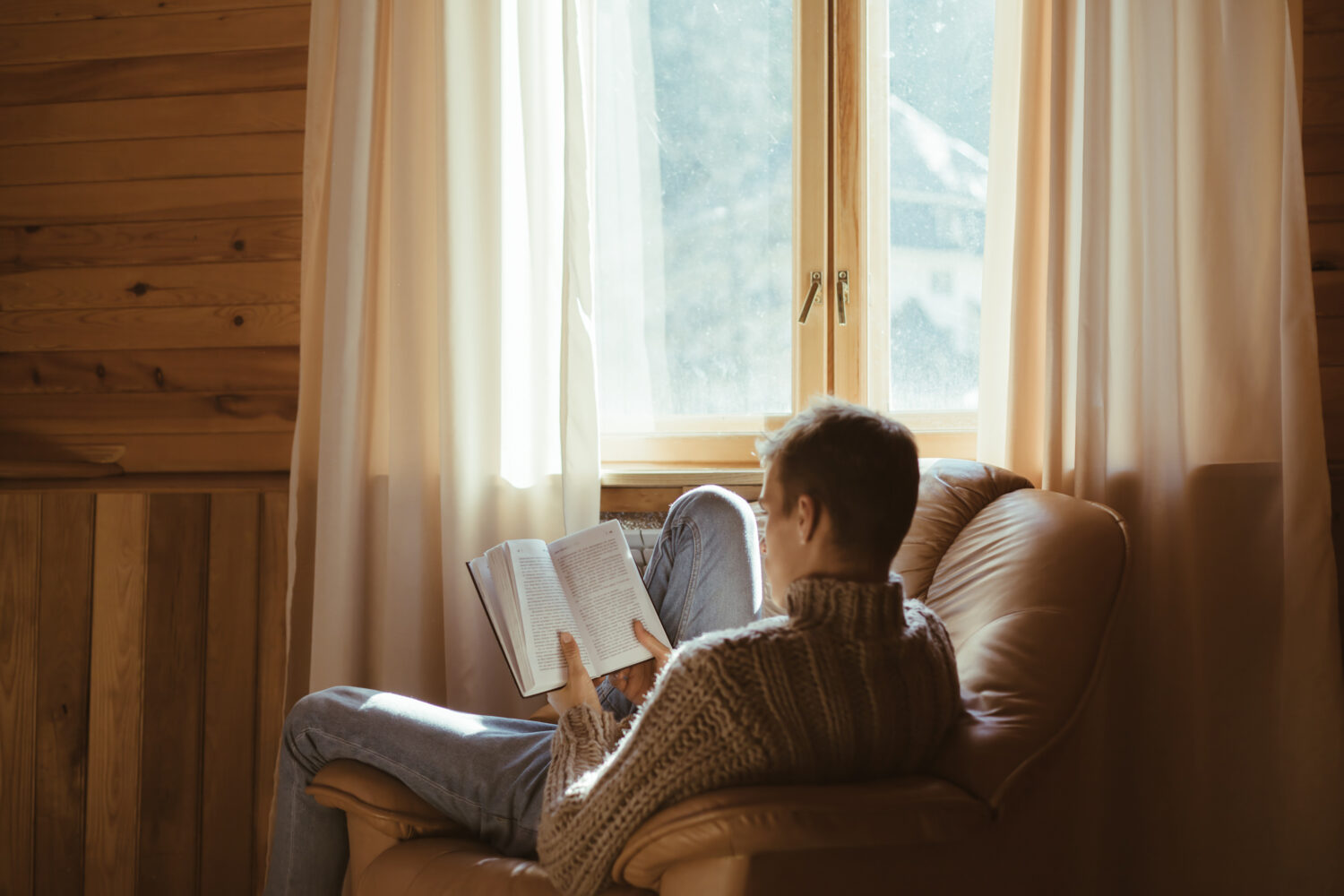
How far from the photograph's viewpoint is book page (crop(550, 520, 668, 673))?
4.67 feet

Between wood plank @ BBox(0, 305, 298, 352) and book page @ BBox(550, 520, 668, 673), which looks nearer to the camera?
book page @ BBox(550, 520, 668, 673)

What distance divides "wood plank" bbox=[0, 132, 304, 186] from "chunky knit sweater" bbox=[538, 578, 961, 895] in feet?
5.68

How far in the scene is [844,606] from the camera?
0.95 metres

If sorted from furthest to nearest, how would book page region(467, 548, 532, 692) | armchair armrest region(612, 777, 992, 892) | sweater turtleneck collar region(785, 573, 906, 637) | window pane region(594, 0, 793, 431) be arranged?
window pane region(594, 0, 793, 431) < book page region(467, 548, 532, 692) < sweater turtleneck collar region(785, 573, 906, 637) < armchair armrest region(612, 777, 992, 892)

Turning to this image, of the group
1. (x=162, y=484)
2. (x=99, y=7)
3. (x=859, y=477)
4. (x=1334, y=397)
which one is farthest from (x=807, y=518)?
(x=99, y=7)

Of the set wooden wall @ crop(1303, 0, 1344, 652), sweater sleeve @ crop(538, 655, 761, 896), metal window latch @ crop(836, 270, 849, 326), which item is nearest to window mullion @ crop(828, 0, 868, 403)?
metal window latch @ crop(836, 270, 849, 326)

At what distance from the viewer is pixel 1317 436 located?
1603mm

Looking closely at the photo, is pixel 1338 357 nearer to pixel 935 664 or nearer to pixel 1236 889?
pixel 1236 889

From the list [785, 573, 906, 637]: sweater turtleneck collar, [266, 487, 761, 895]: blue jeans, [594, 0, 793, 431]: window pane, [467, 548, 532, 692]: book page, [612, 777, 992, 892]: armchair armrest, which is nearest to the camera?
[612, 777, 992, 892]: armchair armrest

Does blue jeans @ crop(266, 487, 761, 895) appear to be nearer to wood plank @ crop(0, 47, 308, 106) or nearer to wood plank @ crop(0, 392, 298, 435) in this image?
wood plank @ crop(0, 392, 298, 435)

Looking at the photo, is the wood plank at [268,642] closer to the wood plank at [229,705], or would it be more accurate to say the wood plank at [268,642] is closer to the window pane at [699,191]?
the wood plank at [229,705]

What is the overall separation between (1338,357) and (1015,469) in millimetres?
689

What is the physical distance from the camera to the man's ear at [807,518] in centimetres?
99

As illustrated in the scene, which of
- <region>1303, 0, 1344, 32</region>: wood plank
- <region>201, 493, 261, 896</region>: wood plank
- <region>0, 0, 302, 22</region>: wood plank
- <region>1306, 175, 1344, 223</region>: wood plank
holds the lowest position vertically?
<region>201, 493, 261, 896</region>: wood plank
